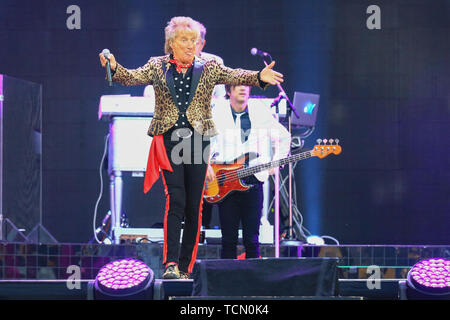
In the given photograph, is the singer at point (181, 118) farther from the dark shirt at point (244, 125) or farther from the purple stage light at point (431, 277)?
the purple stage light at point (431, 277)

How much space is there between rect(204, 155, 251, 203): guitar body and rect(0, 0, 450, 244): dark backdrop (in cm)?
287

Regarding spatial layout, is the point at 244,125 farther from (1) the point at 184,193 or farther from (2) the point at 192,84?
(1) the point at 184,193

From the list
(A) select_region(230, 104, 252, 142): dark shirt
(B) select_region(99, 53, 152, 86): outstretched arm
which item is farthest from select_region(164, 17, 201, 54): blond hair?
(A) select_region(230, 104, 252, 142): dark shirt

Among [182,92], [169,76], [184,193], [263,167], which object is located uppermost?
[169,76]

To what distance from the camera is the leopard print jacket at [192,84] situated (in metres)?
4.58

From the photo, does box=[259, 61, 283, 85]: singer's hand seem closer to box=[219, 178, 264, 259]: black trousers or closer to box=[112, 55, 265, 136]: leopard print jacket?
box=[112, 55, 265, 136]: leopard print jacket

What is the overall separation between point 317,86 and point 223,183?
10.5 feet

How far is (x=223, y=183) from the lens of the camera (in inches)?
221

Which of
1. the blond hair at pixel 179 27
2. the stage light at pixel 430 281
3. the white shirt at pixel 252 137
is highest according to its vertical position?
the blond hair at pixel 179 27

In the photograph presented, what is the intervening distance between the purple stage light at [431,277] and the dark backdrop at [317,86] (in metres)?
4.47

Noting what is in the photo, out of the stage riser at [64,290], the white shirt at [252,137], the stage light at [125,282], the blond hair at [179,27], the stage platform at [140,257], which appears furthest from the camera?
the stage platform at [140,257]

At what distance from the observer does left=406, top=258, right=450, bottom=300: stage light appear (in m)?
3.71

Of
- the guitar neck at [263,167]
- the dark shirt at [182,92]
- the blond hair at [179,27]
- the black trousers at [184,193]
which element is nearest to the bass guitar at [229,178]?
the guitar neck at [263,167]

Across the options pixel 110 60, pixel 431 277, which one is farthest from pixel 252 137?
pixel 431 277
